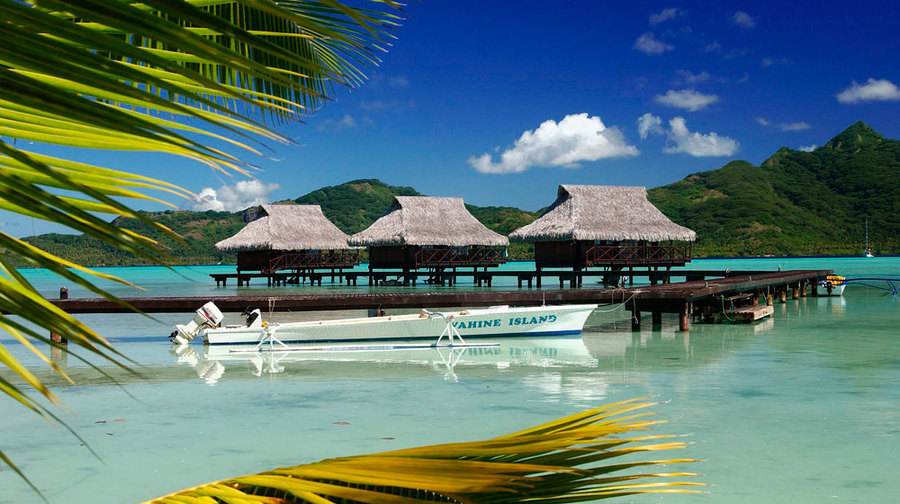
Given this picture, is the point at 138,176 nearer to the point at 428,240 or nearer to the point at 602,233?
the point at 602,233

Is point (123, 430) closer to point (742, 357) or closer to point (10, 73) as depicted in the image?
point (10, 73)

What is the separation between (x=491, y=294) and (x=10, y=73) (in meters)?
13.9

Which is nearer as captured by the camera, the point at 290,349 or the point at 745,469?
the point at 745,469

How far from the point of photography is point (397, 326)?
40.6 feet

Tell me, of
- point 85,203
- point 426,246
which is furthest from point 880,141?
point 85,203

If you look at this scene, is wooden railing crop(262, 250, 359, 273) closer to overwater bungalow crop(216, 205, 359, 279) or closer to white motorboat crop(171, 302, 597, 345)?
overwater bungalow crop(216, 205, 359, 279)

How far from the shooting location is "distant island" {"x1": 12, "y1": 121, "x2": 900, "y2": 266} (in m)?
80.6

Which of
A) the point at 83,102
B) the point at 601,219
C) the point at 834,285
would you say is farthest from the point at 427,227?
the point at 83,102

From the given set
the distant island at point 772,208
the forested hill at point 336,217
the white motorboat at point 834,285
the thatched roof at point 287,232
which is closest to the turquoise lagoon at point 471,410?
the white motorboat at point 834,285

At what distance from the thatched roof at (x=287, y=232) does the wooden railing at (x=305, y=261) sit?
30.1 inches

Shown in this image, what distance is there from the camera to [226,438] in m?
6.71

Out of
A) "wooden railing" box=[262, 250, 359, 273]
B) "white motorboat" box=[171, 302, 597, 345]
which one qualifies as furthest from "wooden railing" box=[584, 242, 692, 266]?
"white motorboat" box=[171, 302, 597, 345]

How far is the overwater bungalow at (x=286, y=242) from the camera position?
35172mm

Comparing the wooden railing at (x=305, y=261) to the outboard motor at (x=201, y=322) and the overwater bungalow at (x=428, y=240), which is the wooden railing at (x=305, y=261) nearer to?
the overwater bungalow at (x=428, y=240)
